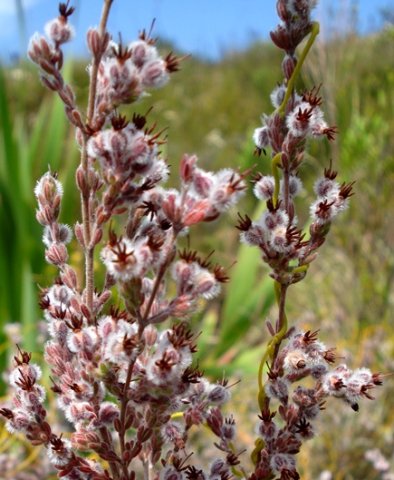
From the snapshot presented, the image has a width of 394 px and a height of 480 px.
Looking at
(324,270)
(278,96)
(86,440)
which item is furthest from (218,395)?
(324,270)

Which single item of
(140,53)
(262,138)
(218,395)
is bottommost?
(218,395)

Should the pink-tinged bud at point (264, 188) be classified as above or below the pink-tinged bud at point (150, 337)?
above

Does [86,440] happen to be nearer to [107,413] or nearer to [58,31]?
[107,413]

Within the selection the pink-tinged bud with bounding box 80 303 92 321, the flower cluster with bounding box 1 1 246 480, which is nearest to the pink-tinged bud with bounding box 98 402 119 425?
the flower cluster with bounding box 1 1 246 480

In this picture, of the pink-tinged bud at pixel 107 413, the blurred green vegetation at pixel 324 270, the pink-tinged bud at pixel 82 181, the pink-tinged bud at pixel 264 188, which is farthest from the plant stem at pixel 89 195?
the blurred green vegetation at pixel 324 270

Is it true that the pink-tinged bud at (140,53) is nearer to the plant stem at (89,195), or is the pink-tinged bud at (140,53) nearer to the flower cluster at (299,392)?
the plant stem at (89,195)

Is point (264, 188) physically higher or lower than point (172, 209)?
higher
